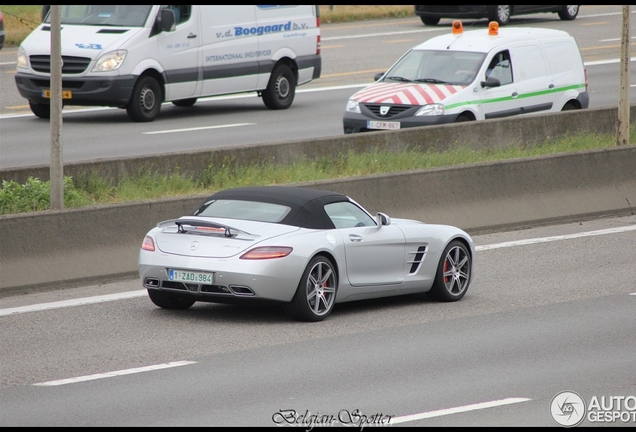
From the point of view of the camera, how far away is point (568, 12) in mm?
43688

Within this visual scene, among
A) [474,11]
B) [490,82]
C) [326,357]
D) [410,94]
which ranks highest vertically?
[474,11]

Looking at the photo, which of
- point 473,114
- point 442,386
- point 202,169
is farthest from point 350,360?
point 473,114

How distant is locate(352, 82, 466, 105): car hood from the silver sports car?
28.3 ft

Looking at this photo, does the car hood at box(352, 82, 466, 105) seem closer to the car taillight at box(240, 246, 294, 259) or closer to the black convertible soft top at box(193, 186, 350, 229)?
the black convertible soft top at box(193, 186, 350, 229)

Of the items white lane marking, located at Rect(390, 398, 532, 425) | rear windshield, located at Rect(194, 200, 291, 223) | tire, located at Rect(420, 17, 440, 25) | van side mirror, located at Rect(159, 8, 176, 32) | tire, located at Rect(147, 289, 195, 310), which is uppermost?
van side mirror, located at Rect(159, 8, 176, 32)

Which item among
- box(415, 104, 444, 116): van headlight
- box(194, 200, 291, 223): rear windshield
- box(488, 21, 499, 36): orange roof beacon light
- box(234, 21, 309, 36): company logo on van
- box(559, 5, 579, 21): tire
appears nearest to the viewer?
box(194, 200, 291, 223): rear windshield

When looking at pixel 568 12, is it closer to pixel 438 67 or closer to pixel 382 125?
pixel 438 67

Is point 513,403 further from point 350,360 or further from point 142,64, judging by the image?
point 142,64

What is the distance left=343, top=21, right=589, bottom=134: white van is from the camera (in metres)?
20.4

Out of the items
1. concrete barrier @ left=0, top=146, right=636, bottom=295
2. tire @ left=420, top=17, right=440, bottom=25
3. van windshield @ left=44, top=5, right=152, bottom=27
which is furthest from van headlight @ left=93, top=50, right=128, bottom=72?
tire @ left=420, top=17, right=440, bottom=25

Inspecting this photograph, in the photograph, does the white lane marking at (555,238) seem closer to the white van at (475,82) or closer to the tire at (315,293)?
the tire at (315,293)

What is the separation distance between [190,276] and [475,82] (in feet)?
36.8

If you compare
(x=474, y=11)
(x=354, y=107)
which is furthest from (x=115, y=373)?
(x=474, y=11)

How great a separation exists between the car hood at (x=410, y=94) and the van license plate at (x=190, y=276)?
10.5 m
